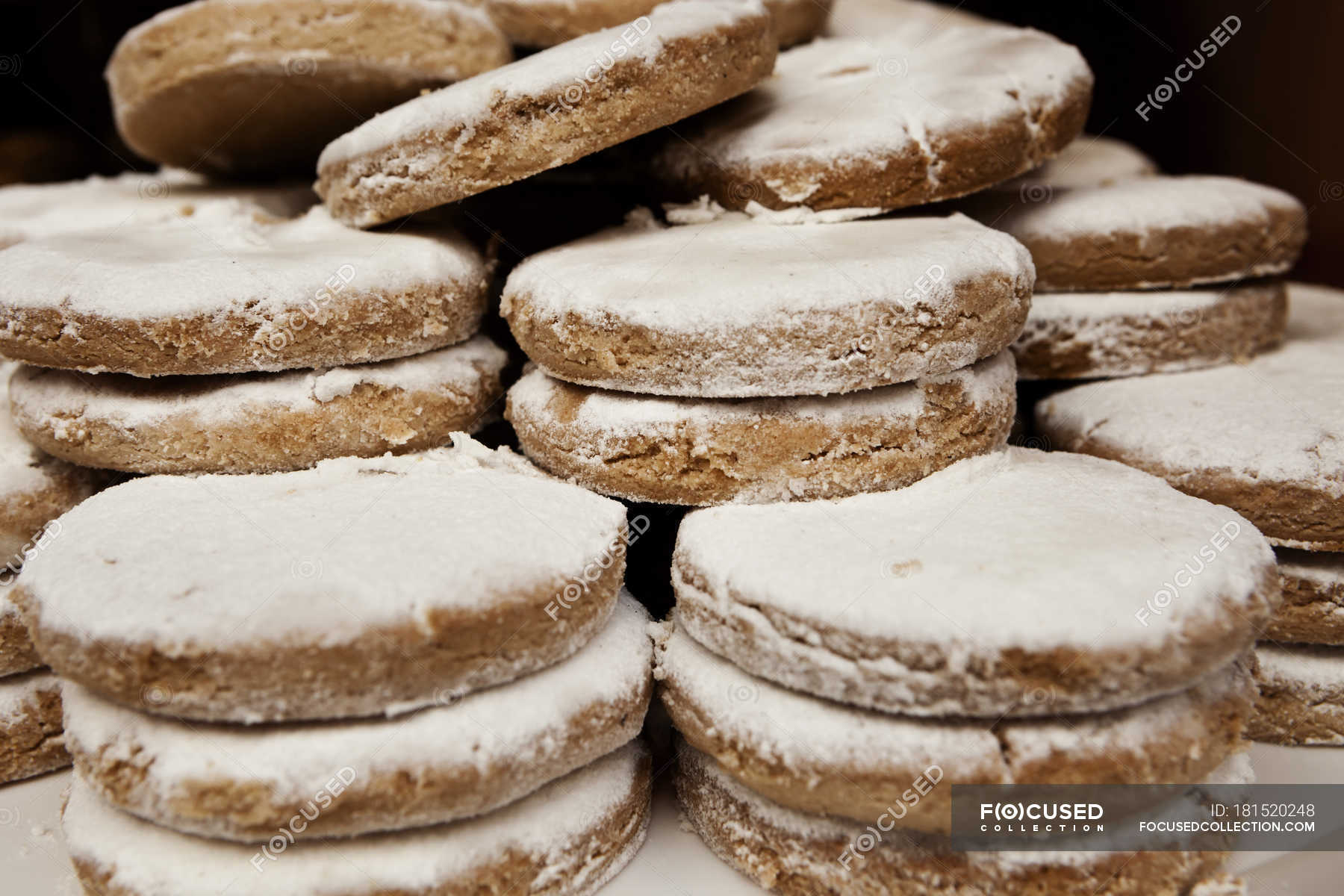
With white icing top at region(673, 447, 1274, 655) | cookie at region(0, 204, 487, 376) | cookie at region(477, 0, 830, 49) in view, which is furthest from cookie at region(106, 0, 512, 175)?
white icing top at region(673, 447, 1274, 655)

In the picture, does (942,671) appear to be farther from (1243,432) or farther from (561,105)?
(561,105)

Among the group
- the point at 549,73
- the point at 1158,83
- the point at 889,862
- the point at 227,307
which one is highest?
the point at 549,73

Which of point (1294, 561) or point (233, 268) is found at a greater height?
point (233, 268)

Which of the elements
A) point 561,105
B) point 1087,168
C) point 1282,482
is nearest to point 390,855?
point 561,105

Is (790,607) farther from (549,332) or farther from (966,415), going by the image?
(549,332)

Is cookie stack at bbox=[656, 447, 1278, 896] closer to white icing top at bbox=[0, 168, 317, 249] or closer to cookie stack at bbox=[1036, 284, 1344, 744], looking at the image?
cookie stack at bbox=[1036, 284, 1344, 744]

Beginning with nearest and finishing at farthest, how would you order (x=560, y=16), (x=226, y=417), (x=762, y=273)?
(x=762, y=273), (x=226, y=417), (x=560, y=16)

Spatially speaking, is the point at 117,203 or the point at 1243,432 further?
the point at 117,203

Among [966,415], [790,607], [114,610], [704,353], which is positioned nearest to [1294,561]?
[966,415]
